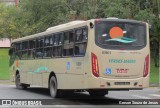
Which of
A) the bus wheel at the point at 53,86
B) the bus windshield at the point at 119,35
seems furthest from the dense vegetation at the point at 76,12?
the bus windshield at the point at 119,35

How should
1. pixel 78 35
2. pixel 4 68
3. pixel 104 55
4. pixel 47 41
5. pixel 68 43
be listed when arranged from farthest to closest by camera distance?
1. pixel 4 68
2. pixel 47 41
3. pixel 68 43
4. pixel 78 35
5. pixel 104 55

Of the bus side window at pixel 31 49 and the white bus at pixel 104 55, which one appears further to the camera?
the bus side window at pixel 31 49

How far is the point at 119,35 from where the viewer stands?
1634cm

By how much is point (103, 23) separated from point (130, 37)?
1.16m

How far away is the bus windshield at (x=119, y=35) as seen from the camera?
53.2 ft

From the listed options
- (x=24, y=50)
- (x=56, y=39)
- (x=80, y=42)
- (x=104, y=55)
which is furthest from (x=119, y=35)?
(x=24, y=50)

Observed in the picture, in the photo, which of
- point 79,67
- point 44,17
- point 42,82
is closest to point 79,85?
point 79,67

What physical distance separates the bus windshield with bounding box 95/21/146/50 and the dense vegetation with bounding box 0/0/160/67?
20.6 m

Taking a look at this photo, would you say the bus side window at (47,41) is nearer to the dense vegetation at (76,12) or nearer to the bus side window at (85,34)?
the bus side window at (85,34)

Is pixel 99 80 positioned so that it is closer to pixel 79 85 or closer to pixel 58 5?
pixel 79 85

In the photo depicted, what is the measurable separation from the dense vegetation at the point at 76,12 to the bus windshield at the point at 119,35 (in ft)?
67.6

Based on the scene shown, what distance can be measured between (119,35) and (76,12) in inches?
1268

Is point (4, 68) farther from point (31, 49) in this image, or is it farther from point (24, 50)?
point (31, 49)

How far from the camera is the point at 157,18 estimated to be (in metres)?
40.2
